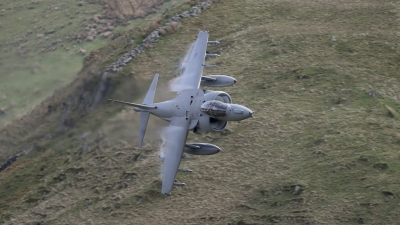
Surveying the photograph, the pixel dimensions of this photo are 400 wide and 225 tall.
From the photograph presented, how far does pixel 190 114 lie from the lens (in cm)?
3312

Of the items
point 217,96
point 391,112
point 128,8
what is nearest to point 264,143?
point 217,96

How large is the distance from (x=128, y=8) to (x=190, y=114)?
42345 millimetres

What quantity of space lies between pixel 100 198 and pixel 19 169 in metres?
8.47

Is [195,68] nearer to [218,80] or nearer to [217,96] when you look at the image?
[218,80]

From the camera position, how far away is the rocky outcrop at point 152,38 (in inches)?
1890

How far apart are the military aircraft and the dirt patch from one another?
124 ft

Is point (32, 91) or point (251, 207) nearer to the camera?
point (251, 207)

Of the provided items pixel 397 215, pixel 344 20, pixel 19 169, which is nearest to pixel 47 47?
pixel 19 169

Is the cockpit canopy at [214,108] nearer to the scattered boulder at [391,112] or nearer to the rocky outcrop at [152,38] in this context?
the scattered boulder at [391,112]

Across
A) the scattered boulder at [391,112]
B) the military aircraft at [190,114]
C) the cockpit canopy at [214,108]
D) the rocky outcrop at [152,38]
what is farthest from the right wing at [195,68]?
the rocky outcrop at [152,38]

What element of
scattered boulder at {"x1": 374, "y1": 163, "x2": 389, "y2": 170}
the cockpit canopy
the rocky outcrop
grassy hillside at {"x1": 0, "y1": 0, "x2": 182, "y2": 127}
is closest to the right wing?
the cockpit canopy

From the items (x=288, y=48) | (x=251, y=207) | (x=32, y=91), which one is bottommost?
(x=32, y=91)

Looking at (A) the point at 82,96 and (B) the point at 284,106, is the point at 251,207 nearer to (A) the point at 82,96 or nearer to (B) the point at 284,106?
(B) the point at 284,106

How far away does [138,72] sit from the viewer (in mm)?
46562
